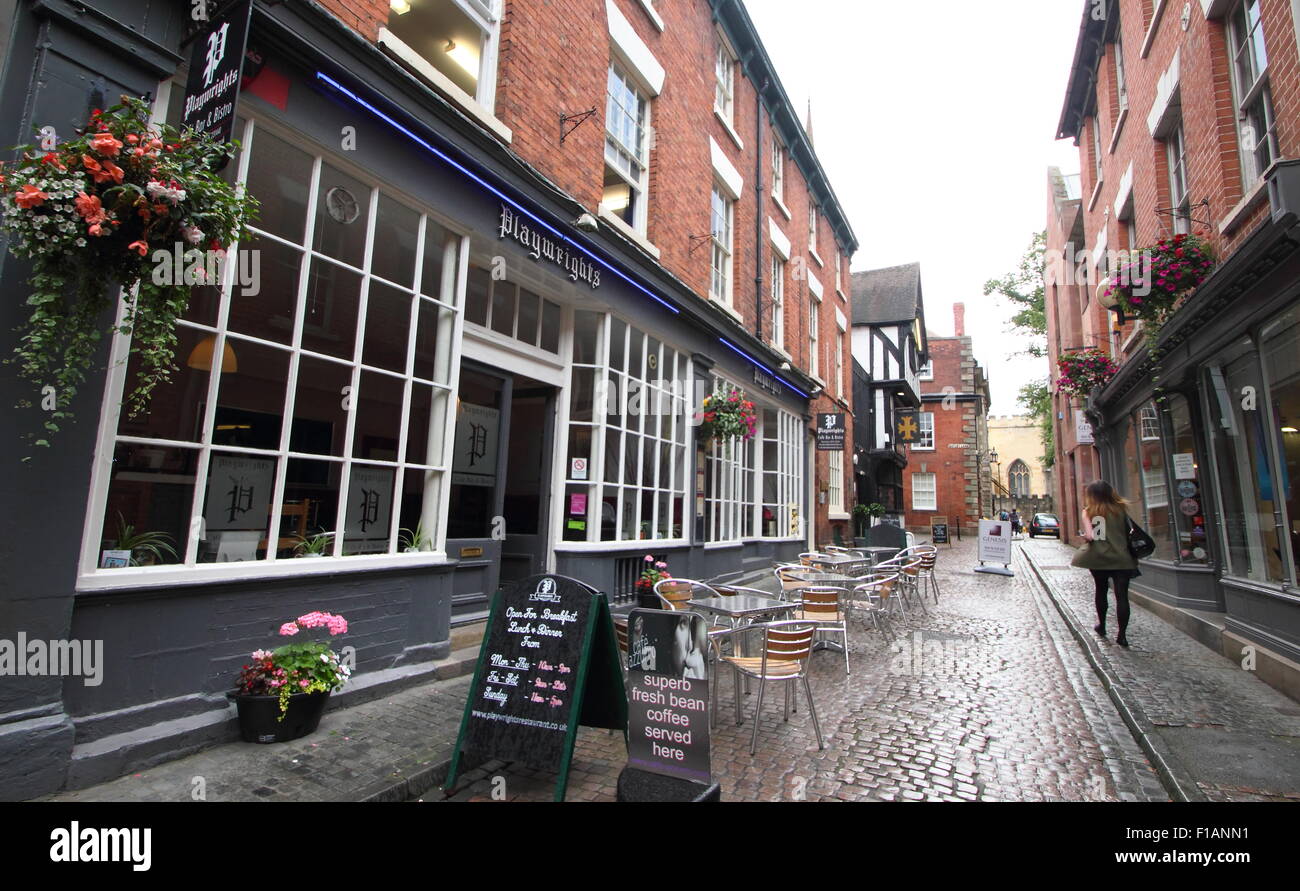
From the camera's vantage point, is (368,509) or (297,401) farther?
(368,509)

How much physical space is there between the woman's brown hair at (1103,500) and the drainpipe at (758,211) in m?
6.17

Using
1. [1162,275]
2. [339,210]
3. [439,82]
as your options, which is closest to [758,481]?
[1162,275]

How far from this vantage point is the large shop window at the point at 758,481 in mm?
10703

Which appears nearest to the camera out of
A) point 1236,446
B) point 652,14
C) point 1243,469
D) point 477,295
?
point 477,295

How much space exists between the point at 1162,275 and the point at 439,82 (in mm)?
7796

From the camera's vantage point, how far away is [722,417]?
944 cm

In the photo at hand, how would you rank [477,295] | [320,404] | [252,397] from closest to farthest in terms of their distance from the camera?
[252,397] → [320,404] → [477,295]

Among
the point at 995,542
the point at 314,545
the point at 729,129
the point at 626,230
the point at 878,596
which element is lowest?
the point at 878,596

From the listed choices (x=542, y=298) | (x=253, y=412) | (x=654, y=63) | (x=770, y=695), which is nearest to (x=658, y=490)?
(x=542, y=298)

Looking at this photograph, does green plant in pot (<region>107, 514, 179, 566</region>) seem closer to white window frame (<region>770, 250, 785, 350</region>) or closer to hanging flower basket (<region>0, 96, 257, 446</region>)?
hanging flower basket (<region>0, 96, 257, 446</region>)

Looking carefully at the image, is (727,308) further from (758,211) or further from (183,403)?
(183,403)

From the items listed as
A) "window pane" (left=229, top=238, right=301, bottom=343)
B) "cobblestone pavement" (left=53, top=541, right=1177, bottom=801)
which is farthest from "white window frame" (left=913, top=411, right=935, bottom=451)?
"window pane" (left=229, top=238, right=301, bottom=343)

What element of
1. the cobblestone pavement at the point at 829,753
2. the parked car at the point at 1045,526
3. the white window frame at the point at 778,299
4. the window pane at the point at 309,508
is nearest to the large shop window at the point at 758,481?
the white window frame at the point at 778,299

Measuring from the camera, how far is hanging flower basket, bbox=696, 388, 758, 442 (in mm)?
9477
